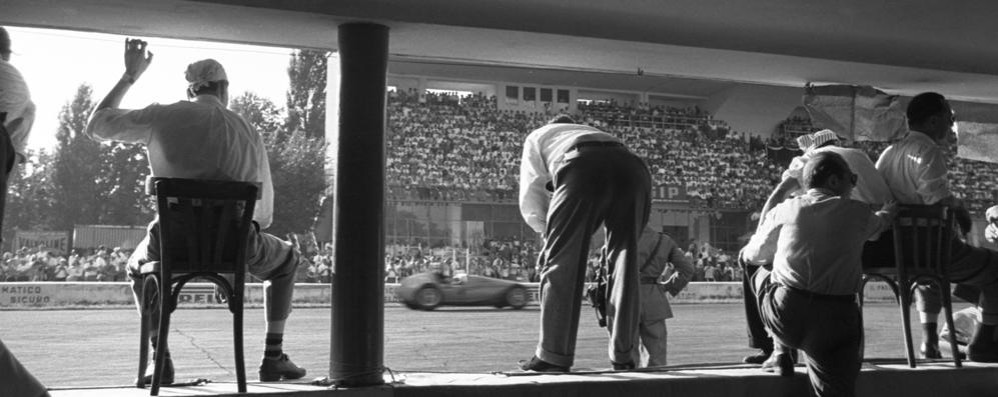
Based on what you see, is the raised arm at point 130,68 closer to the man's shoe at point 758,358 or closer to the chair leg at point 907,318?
the man's shoe at point 758,358

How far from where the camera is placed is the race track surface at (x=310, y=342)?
826 cm

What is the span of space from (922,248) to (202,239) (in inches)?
135

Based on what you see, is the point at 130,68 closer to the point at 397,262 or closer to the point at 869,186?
the point at 869,186

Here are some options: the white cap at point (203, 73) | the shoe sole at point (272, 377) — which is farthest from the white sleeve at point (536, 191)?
the white cap at point (203, 73)

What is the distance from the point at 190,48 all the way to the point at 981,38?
4359 mm

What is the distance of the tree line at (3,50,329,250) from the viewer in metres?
4.83

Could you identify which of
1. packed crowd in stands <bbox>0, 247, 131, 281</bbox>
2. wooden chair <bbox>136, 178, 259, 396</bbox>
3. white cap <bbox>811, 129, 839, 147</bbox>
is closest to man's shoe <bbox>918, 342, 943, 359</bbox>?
white cap <bbox>811, 129, 839, 147</bbox>

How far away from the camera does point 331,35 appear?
173 inches

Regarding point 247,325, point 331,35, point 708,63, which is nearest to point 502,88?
point 708,63

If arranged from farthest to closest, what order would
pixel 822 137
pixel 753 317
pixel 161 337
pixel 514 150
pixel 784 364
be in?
pixel 514 150 < pixel 822 137 < pixel 753 317 < pixel 784 364 < pixel 161 337

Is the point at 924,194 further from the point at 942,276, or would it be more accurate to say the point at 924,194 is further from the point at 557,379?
the point at 557,379

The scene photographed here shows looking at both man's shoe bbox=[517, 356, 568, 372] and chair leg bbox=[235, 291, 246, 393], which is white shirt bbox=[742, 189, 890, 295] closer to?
man's shoe bbox=[517, 356, 568, 372]

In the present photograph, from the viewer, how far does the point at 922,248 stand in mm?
4645

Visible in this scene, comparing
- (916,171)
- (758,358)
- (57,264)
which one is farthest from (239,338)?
(916,171)
